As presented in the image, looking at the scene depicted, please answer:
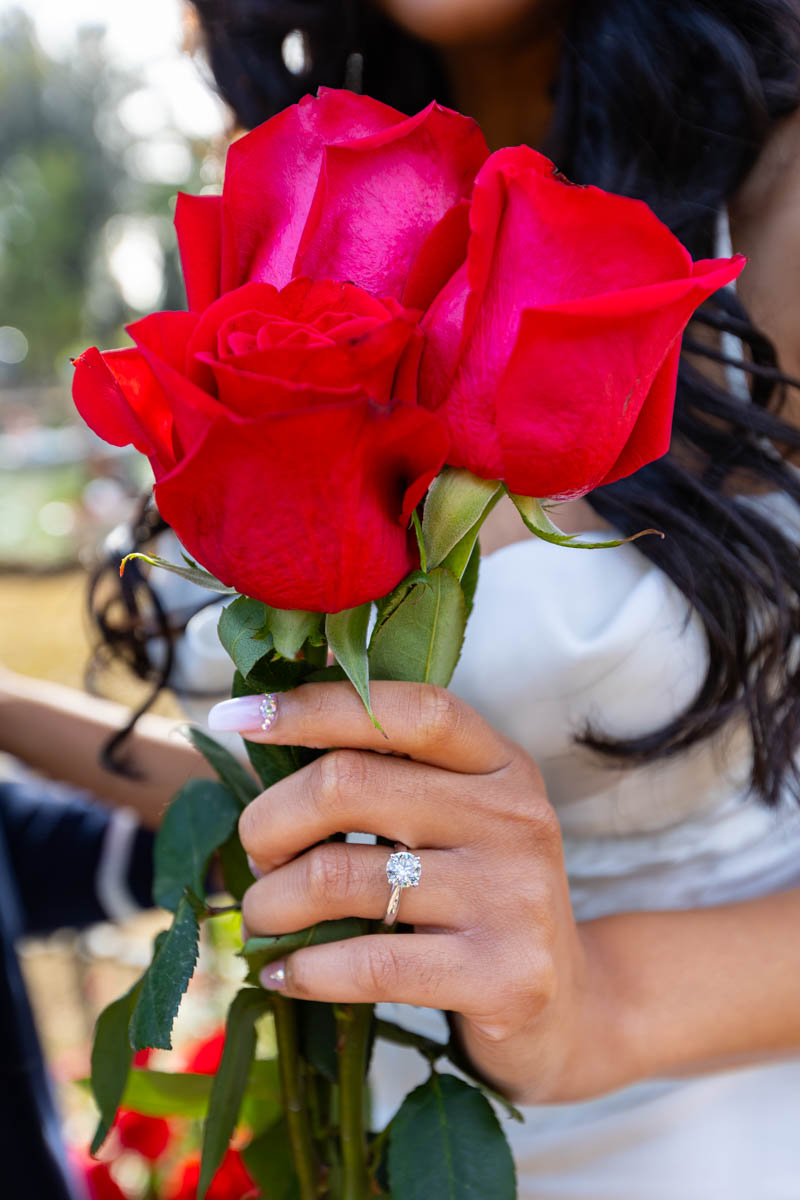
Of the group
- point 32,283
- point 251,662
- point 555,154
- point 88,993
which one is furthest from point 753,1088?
point 32,283

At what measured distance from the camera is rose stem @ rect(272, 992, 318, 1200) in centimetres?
57

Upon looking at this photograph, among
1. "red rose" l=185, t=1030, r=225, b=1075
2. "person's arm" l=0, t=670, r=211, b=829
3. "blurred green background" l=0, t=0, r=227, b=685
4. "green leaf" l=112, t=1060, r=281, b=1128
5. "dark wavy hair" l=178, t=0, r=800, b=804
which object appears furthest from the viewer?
"blurred green background" l=0, t=0, r=227, b=685

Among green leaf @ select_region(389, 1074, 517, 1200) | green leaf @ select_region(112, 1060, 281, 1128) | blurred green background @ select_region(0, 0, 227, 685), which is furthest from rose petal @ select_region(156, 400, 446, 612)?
blurred green background @ select_region(0, 0, 227, 685)

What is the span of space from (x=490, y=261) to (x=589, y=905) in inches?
28.4

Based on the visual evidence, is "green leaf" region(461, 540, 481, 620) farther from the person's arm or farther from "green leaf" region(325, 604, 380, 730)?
the person's arm

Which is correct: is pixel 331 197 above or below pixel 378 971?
above

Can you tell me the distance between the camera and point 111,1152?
129 cm

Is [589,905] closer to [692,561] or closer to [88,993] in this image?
[692,561]

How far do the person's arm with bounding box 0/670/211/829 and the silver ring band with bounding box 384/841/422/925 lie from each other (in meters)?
0.90

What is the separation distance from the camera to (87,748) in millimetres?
1439

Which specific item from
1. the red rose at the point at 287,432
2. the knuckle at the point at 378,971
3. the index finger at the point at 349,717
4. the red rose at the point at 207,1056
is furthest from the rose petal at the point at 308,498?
the red rose at the point at 207,1056

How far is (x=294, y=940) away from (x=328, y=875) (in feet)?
0.16

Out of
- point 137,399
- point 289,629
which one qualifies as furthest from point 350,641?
point 137,399

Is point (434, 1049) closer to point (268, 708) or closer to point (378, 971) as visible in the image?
point (378, 971)
